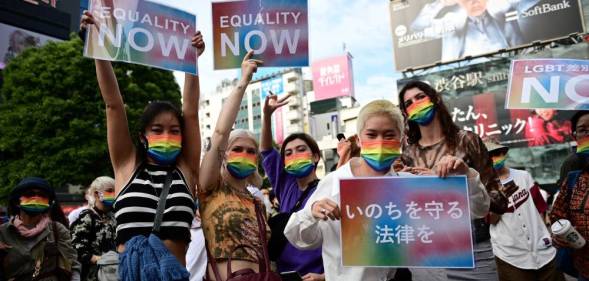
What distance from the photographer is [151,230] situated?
2.22 metres

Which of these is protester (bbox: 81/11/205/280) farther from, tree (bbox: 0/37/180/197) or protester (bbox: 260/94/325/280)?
tree (bbox: 0/37/180/197)

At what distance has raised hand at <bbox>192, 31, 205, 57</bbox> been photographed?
306 cm

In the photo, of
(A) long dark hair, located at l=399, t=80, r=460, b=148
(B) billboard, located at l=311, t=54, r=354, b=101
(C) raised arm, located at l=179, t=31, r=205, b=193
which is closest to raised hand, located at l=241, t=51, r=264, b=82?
(C) raised arm, located at l=179, t=31, r=205, b=193

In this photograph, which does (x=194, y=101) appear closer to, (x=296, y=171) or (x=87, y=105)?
(x=296, y=171)

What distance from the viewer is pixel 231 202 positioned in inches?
100

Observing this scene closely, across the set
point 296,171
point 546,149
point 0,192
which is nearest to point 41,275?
point 296,171

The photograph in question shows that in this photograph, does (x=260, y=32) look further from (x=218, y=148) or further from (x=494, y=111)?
(x=494, y=111)

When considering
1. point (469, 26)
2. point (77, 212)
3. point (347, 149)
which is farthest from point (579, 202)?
point (469, 26)

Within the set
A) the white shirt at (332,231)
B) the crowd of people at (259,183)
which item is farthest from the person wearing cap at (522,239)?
the white shirt at (332,231)

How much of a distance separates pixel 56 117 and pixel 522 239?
17328mm

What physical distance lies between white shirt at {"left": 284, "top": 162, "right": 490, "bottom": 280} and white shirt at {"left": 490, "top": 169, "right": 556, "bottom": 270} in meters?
2.12

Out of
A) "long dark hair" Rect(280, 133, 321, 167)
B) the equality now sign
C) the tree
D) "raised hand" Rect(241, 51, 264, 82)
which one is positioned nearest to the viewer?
"raised hand" Rect(241, 51, 264, 82)

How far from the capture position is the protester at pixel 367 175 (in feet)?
6.96

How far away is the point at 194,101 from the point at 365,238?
4.29 ft
